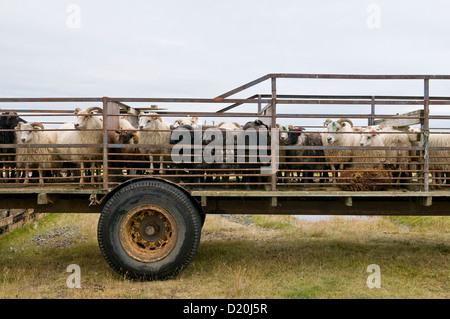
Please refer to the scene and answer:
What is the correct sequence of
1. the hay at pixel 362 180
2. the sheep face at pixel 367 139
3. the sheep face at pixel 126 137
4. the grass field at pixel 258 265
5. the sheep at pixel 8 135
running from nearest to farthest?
the grass field at pixel 258 265, the hay at pixel 362 180, the sheep face at pixel 126 137, the sheep face at pixel 367 139, the sheep at pixel 8 135

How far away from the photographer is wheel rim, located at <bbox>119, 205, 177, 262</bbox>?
6.07 m

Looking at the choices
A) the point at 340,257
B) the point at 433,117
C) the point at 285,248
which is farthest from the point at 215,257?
the point at 433,117

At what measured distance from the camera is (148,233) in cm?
624

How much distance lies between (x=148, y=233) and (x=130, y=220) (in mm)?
353

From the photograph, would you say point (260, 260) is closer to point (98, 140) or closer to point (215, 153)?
point (215, 153)

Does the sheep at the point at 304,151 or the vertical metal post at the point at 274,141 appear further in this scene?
the sheep at the point at 304,151

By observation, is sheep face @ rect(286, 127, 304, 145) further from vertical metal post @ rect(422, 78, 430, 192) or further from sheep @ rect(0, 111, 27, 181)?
sheep @ rect(0, 111, 27, 181)

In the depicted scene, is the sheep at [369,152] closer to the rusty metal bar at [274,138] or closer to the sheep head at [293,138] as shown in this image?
the sheep head at [293,138]

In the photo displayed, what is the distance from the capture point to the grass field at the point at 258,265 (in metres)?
5.79

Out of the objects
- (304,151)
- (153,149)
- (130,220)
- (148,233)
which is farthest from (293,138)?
(130,220)

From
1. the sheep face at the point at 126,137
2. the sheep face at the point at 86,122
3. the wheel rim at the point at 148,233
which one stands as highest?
the sheep face at the point at 86,122

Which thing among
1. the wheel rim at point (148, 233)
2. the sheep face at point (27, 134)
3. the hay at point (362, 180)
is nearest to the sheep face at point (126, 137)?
the sheep face at point (27, 134)

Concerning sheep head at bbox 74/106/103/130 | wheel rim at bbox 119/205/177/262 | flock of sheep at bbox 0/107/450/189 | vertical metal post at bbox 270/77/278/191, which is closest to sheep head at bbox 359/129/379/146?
flock of sheep at bbox 0/107/450/189

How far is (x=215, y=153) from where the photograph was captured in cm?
705
